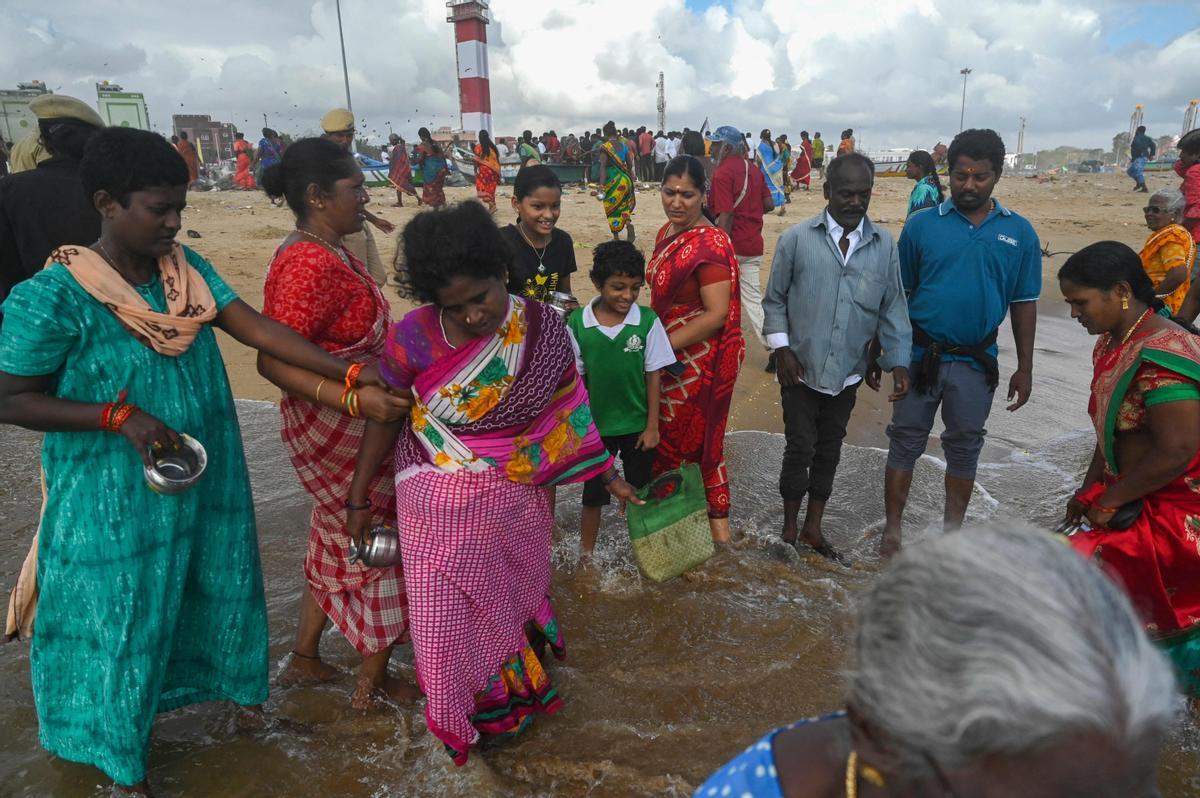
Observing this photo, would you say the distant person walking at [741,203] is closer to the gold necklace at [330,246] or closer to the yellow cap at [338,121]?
the yellow cap at [338,121]

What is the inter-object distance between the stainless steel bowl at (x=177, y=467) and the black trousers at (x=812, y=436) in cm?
270

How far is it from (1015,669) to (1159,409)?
2103 millimetres

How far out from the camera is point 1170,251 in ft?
17.1

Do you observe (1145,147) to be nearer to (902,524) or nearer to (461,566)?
(902,524)

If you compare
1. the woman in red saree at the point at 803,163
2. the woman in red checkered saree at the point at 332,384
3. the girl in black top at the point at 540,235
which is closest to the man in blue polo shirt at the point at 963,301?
the girl in black top at the point at 540,235

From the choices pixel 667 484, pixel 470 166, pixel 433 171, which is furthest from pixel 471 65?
pixel 667 484

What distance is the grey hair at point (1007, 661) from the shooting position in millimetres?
827

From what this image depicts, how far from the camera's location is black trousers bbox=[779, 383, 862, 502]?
12.6 feet

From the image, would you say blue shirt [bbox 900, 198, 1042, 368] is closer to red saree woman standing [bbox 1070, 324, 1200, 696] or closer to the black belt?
the black belt

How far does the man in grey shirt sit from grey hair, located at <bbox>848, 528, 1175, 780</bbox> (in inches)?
110

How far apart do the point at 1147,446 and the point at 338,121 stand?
5.32 m

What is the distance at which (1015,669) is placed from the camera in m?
0.83

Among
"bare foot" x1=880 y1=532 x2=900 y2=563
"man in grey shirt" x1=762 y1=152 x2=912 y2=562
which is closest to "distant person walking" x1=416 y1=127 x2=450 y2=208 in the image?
"man in grey shirt" x1=762 y1=152 x2=912 y2=562

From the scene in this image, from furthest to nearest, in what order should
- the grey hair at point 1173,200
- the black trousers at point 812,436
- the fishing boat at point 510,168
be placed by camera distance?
the fishing boat at point 510,168, the grey hair at point 1173,200, the black trousers at point 812,436
